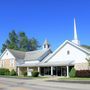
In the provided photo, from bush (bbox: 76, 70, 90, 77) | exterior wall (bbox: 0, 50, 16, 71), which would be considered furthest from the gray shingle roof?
bush (bbox: 76, 70, 90, 77)

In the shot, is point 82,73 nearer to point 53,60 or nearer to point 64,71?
point 64,71

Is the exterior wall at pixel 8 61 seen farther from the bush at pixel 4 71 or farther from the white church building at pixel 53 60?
the bush at pixel 4 71

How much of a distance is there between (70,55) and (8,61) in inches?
848

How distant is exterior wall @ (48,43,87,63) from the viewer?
163ft

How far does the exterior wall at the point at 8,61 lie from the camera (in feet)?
220

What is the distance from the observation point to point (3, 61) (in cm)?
7000

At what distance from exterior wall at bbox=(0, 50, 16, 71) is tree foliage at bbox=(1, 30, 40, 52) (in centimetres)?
3122

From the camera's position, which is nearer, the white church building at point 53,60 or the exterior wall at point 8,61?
the white church building at point 53,60

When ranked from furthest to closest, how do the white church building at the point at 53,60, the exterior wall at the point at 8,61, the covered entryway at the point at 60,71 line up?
the exterior wall at the point at 8,61, the covered entryway at the point at 60,71, the white church building at the point at 53,60

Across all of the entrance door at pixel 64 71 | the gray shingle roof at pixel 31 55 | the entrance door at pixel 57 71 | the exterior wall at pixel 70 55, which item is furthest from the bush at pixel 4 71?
the entrance door at pixel 64 71

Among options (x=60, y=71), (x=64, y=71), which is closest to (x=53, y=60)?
(x=60, y=71)

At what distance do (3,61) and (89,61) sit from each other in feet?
99.8

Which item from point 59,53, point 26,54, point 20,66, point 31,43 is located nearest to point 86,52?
point 59,53

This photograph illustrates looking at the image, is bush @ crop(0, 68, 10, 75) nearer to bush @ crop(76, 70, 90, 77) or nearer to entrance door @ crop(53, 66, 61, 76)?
entrance door @ crop(53, 66, 61, 76)
